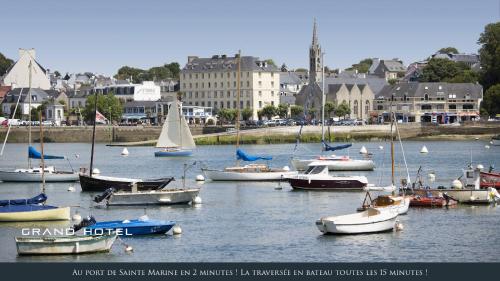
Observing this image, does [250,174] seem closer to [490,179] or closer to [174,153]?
[490,179]

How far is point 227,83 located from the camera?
624 ft

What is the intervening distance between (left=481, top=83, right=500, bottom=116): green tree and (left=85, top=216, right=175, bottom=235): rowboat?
113556 mm

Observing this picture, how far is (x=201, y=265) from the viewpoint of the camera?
40031 millimetres

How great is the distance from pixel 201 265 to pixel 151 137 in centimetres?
11189

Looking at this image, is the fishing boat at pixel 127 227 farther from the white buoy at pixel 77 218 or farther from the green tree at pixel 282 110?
the green tree at pixel 282 110

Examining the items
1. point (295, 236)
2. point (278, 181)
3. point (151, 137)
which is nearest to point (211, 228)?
point (295, 236)

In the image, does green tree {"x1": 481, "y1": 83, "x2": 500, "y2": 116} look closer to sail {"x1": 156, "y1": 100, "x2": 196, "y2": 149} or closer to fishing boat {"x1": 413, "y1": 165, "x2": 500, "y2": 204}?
sail {"x1": 156, "y1": 100, "x2": 196, "y2": 149}

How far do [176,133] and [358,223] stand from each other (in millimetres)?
54919

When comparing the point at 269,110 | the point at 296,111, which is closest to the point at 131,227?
the point at 269,110

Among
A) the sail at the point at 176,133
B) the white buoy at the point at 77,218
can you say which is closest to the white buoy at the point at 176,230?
the white buoy at the point at 77,218

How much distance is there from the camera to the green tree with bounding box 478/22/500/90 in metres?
165

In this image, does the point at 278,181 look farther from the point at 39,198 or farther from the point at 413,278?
the point at 413,278

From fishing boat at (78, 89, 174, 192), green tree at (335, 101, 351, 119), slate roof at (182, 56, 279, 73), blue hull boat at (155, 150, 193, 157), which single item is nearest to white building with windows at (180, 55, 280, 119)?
slate roof at (182, 56, 279, 73)

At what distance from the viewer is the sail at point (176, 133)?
9719cm
